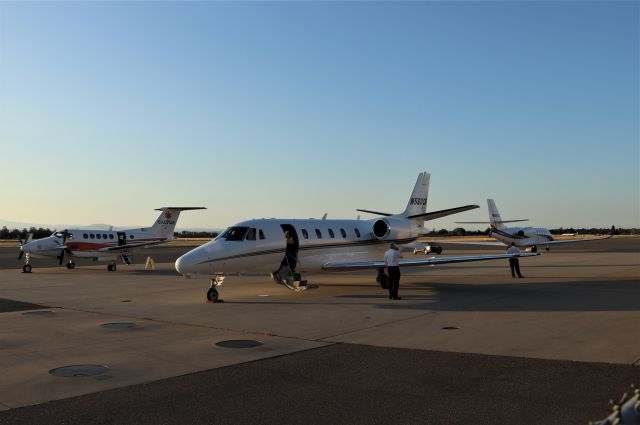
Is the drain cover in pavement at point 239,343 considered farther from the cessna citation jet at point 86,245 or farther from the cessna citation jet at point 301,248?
the cessna citation jet at point 86,245

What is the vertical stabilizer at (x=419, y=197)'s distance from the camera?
23547mm

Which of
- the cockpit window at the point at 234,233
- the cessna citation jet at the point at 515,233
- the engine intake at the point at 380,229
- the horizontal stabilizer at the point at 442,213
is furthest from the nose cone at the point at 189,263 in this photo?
the cessna citation jet at the point at 515,233

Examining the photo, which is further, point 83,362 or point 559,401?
point 83,362

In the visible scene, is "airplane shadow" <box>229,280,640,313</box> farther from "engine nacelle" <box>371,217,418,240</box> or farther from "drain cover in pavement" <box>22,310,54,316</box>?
"drain cover in pavement" <box>22,310,54,316</box>

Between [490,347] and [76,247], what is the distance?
26.7 metres

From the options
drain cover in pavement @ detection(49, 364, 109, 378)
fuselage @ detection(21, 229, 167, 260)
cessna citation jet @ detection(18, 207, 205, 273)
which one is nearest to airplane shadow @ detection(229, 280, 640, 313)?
drain cover in pavement @ detection(49, 364, 109, 378)

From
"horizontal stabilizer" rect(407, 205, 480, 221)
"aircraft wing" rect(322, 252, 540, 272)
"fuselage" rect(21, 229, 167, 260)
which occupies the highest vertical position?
"horizontal stabilizer" rect(407, 205, 480, 221)

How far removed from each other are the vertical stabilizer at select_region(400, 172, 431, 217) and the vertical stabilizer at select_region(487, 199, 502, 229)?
21.9 m

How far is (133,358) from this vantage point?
823 cm

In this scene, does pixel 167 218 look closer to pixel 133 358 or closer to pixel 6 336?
pixel 6 336

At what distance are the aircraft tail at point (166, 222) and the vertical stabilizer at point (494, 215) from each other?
80.9 feet

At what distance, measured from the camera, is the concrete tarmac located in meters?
5.80

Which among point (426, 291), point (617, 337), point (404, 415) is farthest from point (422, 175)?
point (404, 415)

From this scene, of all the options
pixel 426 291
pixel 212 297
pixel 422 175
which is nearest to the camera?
pixel 212 297
